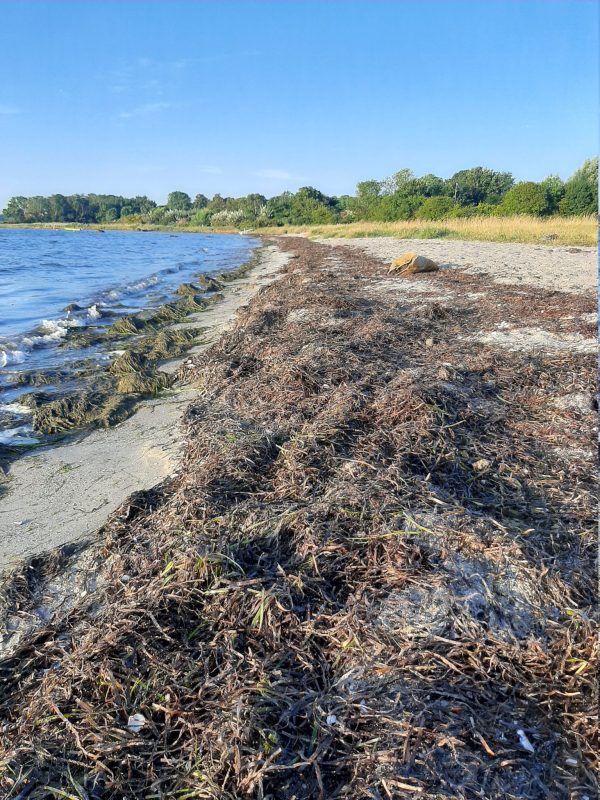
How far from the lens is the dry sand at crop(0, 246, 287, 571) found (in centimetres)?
245

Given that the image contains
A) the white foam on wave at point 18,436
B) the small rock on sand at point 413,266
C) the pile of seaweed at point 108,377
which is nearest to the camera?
the white foam on wave at point 18,436

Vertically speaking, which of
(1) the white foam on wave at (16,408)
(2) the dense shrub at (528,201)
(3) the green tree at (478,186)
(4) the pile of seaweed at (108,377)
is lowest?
(1) the white foam on wave at (16,408)

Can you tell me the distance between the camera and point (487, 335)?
18.0ft

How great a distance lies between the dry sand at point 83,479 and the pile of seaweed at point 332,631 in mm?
298

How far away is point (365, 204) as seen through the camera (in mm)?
46969

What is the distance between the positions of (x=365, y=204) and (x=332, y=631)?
5011 centimetres

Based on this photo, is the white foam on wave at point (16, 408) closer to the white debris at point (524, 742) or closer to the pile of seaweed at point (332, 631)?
the pile of seaweed at point (332, 631)

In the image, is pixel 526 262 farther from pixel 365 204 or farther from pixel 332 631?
pixel 365 204

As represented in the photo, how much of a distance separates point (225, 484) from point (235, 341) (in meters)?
3.57

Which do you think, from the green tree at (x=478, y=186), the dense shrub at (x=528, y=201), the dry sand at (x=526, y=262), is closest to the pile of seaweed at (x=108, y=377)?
the dry sand at (x=526, y=262)

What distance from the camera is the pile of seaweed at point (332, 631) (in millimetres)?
1188

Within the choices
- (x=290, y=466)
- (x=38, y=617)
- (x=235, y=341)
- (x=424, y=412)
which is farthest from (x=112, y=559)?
(x=235, y=341)

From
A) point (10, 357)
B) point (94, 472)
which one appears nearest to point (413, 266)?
point (10, 357)

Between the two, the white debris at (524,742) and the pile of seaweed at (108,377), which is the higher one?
the pile of seaweed at (108,377)
